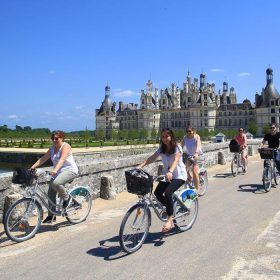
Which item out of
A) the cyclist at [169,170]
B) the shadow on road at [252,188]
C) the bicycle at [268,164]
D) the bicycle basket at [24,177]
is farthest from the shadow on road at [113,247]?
the bicycle at [268,164]

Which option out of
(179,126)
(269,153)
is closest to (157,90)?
(179,126)

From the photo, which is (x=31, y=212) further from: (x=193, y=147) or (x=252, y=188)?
(x=252, y=188)

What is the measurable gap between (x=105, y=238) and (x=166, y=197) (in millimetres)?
1005

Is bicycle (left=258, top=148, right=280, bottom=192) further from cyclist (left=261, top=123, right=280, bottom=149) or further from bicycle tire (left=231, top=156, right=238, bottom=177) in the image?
bicycle tire (left=231, top=156, right=238, bottom=177)

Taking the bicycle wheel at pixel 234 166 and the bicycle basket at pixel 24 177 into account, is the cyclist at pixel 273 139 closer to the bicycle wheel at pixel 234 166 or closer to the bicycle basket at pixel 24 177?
the bicycle wheel at pixel 234 166

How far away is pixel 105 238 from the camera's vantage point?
213 inches

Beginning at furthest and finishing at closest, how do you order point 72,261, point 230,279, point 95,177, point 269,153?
point 269,153, point 95,177, point 72,261, point 230,279

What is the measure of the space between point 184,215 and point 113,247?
1269 mm

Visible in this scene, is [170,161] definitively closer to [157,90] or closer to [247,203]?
[247,203]

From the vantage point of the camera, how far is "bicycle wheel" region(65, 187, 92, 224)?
6.14m

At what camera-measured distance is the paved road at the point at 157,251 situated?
4.14 m

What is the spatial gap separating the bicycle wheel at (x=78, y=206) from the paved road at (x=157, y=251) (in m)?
0.14

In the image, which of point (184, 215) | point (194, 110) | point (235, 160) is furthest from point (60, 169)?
point (194, 110)

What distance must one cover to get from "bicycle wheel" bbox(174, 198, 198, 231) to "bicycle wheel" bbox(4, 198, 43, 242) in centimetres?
189
